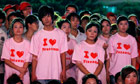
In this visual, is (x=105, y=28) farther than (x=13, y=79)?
Yes

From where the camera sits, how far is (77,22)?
6.94 meters

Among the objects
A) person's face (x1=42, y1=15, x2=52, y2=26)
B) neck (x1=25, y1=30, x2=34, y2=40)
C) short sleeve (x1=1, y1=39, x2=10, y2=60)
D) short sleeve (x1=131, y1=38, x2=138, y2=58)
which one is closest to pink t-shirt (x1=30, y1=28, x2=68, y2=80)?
person's face (x1=42, y1=15, x2=52, y2=26)

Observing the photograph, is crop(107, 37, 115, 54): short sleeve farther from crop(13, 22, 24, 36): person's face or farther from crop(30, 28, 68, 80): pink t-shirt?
crop(13, 22, 24, 36): person's face

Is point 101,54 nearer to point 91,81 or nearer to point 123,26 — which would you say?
point 91,81

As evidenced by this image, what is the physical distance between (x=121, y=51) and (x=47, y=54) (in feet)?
4.70

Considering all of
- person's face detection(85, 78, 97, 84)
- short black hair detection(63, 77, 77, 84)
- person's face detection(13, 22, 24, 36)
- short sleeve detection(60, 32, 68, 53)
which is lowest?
short black hair detection(63, 77, 77, 84)

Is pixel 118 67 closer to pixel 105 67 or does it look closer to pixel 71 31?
pixel 105 67

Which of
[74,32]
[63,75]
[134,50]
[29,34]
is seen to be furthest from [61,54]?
[134,50]

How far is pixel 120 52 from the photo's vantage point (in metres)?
6.25

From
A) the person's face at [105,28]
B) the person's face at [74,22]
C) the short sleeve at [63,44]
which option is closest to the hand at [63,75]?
the short sleeve at [63,44]

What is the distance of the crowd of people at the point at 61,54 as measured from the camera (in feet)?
18.7

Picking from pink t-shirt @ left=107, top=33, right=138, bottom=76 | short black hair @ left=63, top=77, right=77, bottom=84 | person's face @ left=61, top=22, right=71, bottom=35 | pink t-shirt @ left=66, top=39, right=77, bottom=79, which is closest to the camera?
short black hair @ left=63, top=77, right=77, bottom=84

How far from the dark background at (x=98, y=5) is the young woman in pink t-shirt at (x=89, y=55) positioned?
6.50 m

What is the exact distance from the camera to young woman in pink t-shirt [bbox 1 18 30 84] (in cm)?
Answer: 589
